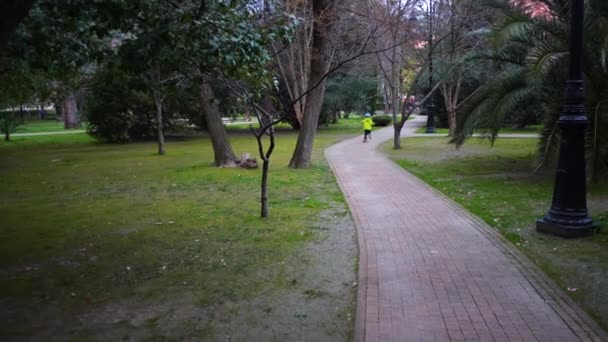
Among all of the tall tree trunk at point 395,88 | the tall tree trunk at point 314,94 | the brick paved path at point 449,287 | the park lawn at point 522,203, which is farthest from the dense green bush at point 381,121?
the brick paved path at point 449,287

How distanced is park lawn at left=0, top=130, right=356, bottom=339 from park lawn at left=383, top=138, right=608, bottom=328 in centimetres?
238

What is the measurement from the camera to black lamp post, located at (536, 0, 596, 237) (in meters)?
7.04

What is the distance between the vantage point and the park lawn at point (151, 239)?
527 cm

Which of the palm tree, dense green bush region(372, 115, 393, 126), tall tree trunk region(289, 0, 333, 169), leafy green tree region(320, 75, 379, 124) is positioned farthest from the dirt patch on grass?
dense green bush region(372, 115, 393, 126)

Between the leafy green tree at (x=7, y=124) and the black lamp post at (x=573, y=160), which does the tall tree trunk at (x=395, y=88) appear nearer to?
the black lamp post at (x=573, y=160)

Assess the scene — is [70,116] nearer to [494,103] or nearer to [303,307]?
[494,103]

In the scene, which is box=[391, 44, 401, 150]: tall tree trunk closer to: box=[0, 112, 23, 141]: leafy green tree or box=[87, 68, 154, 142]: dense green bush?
box=[87, 68, 154, 142]: dense green bush

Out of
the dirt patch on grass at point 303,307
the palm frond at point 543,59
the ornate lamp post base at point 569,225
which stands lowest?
the dirt patch on grass at point 303,307

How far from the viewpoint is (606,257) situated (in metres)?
6.22

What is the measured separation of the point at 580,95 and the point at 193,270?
5404 mm

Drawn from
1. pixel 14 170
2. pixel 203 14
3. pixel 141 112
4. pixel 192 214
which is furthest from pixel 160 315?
pixel 141 112

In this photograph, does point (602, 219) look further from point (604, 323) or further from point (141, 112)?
point (141, 112)

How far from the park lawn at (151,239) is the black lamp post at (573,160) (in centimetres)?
333

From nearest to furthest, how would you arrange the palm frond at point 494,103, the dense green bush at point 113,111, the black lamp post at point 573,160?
1. the black lamp post at point 573,160
2. the palm frond at point 494,103
3. the dense green bush at point 113,111
